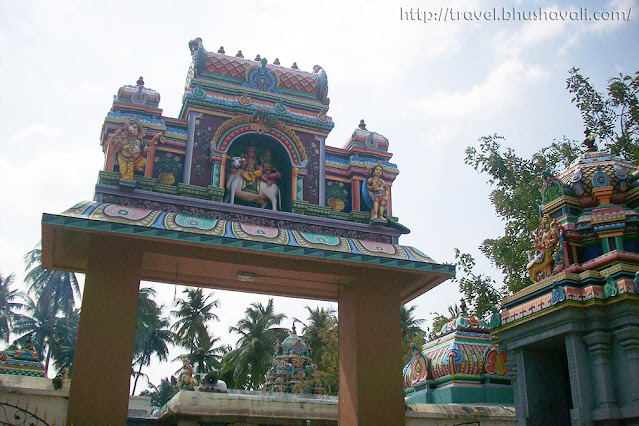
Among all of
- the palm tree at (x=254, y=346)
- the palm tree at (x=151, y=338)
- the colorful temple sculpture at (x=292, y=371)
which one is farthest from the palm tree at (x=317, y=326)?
the colorful temple sculpture at (x=292, y=371)

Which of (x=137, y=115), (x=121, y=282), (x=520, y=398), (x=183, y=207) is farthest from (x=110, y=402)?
(x=520, y=398)

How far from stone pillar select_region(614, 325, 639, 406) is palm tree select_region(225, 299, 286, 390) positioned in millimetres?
25270

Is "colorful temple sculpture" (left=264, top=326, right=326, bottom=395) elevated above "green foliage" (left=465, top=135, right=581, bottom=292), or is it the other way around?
"green foliage" (left=465, top=135, right=581, bottom=292)

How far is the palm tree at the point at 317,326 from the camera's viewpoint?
3244cm

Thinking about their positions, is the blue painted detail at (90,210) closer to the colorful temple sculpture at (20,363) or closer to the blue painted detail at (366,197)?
the colorful temple sculpture at (20,363)

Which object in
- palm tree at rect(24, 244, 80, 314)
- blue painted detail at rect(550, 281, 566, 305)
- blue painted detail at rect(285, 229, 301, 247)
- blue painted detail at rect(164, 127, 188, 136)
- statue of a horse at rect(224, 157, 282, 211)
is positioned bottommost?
blue painted detail at rect(550, 281, 566, 305)

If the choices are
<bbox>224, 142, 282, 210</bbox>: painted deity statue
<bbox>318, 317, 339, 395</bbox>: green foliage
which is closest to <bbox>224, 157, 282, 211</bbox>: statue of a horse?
<bbox>224, 142, 282, 210</bbox>: painted deity statue

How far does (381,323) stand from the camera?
35.9ft

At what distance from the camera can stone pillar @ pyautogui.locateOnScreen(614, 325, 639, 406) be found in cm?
773

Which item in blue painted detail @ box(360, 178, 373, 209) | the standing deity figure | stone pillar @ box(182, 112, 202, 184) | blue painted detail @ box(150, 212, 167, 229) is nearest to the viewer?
blue painted detail @ box(150, 212, 167, 229)

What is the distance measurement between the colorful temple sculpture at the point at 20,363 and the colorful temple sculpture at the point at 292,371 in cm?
438

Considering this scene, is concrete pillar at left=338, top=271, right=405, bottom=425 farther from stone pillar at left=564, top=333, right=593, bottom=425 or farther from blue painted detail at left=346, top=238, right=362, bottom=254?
stone pillar at left=564, top=333, right=593, bottom=425

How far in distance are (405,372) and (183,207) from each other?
634cm

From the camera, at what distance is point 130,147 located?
425 inches
